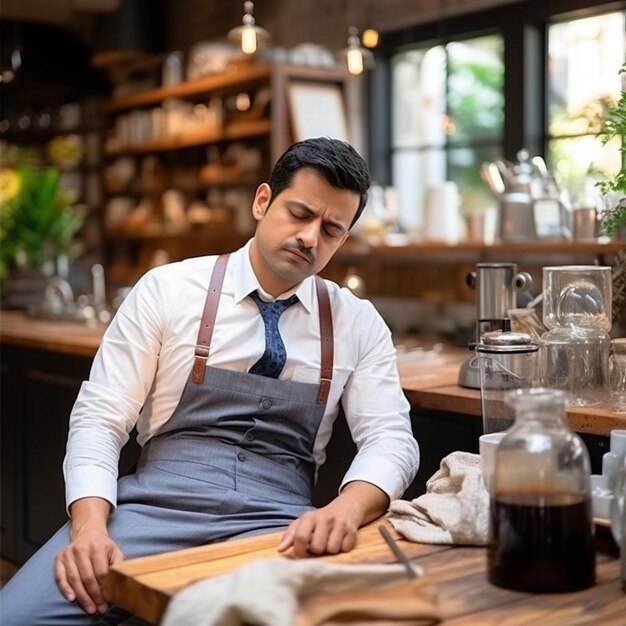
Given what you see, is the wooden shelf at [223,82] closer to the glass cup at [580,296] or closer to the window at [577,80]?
the window at [577,80]

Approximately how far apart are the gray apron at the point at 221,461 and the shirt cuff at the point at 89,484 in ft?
0.23

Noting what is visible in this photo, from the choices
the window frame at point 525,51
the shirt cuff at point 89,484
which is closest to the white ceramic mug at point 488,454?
the shirt cuff at point 89,484

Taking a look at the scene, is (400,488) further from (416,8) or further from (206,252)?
(206,252)

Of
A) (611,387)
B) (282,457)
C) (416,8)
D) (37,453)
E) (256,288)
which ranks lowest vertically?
(37,453)

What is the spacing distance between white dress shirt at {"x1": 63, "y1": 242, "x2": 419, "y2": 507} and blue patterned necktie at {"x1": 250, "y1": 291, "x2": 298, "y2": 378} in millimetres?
12

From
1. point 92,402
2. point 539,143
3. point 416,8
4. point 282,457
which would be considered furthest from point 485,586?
point 416,8

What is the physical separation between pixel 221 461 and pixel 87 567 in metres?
0.41

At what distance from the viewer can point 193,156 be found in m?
7.36

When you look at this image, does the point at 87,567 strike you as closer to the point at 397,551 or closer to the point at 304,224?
the point at 397,551

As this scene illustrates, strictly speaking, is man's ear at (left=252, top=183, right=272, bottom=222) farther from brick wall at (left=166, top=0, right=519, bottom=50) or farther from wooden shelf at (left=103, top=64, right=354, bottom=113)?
wooden shelf at (left=103, top=64, right=354, bottom=113)

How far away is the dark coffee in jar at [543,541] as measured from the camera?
1.53m

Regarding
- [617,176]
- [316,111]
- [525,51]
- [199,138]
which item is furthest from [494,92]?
[617,176]

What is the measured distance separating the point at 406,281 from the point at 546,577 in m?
3.99

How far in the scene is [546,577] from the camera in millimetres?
1536
